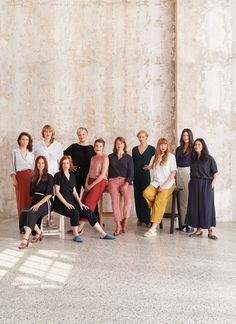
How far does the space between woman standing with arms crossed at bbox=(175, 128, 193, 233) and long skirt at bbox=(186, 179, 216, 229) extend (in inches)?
14.0

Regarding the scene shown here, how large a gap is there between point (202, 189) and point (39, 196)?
7.16ft

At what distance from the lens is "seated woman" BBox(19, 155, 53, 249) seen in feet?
17.8

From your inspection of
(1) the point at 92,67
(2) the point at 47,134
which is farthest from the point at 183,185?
(1) the point at 92,67

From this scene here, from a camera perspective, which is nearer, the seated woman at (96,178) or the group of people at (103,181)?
the group of people at (103,181)

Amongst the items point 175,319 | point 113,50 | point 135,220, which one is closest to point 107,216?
point 135,220

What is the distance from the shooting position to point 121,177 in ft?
20.4

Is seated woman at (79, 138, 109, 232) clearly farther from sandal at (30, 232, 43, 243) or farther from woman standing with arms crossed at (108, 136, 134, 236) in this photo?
sandal at (30, 232, 43, 243)

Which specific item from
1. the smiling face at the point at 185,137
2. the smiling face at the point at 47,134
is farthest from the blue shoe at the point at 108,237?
the smiling face at the point at 185,137

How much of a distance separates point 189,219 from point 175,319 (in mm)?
3123

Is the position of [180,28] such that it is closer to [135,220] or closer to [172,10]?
[172,10]

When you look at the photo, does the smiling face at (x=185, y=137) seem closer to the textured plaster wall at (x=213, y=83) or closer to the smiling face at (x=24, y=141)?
the textured plaster wall at (x=213, y=83)

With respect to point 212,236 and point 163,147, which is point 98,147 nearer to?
point 163,147

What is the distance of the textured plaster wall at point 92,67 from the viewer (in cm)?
775

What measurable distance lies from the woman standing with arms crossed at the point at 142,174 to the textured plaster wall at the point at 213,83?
1.02 metres
